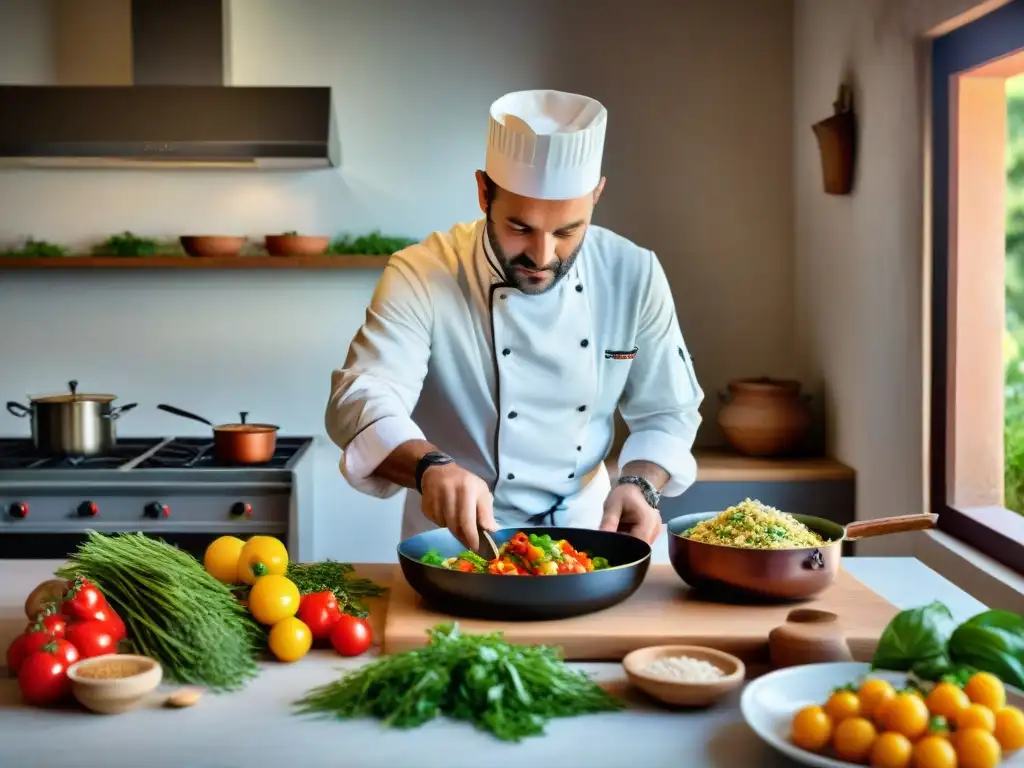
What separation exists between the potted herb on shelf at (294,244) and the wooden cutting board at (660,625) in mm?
2397

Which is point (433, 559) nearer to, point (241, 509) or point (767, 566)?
point (767, 566)

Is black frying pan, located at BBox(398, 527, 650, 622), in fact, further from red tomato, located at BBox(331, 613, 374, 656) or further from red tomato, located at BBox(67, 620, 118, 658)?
red tomato, located at BBox(67, 620, 118, 658)

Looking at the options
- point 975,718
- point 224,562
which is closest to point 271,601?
point 224,562

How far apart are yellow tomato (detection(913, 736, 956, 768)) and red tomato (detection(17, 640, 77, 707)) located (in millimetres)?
1021

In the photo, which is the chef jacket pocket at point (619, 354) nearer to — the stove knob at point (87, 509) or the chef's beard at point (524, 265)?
the chef's beard at point (524, 265)

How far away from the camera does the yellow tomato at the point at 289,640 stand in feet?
5.35

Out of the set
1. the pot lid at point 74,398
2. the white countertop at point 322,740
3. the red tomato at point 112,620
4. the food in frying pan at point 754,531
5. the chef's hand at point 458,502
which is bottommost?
the white countertop at point 322,740

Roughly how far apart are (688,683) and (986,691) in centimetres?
35

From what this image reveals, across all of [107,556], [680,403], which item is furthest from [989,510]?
[107,556]

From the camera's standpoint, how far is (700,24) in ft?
13.9

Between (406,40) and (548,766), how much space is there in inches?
134

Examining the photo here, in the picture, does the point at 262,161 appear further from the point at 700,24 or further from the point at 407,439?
the point at 407,439

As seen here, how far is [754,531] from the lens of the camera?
1845mm

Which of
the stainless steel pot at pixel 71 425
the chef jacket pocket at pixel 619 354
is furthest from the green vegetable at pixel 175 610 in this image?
the stainless steel pot at pixel 71 425
